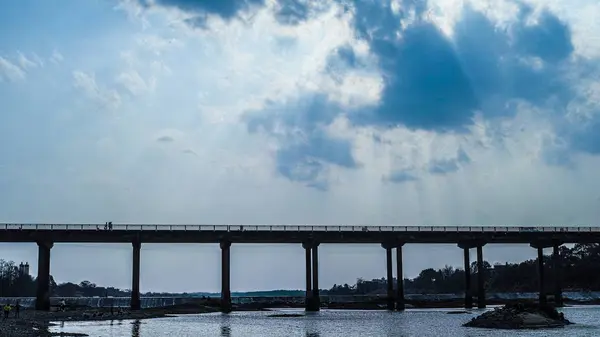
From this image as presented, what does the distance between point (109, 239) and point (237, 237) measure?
63.7 ft

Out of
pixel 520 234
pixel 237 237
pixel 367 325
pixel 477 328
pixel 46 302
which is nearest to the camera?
pixel 477 328

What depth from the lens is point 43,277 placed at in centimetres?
9969

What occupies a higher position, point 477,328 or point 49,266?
point 49,266

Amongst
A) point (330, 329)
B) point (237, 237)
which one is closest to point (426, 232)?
point (237, 237)

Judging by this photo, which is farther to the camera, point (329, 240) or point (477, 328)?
point (329, 240)

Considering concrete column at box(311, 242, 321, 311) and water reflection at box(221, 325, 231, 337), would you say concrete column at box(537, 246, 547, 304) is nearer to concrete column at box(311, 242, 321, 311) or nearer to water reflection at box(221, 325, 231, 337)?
concrete column at box(311, 242, 321, 311)

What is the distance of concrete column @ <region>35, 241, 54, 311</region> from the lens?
326ft

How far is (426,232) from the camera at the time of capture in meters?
115

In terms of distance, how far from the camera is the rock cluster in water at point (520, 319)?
232ft

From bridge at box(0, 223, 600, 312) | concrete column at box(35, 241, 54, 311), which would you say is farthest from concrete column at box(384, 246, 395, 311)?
concrete column at box(35, 241, 54, 311)

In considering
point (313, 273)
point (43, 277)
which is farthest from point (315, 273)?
point (43, 277)

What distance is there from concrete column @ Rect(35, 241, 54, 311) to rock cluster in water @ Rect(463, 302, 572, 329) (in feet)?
197

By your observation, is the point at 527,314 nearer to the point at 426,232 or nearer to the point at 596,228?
the point at 426,232


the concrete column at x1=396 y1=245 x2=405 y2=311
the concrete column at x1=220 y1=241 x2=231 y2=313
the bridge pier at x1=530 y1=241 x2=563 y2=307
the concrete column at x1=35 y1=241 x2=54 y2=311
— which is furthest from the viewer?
the bridge pier at x1=530 y1=241 x2=563 y2=307
